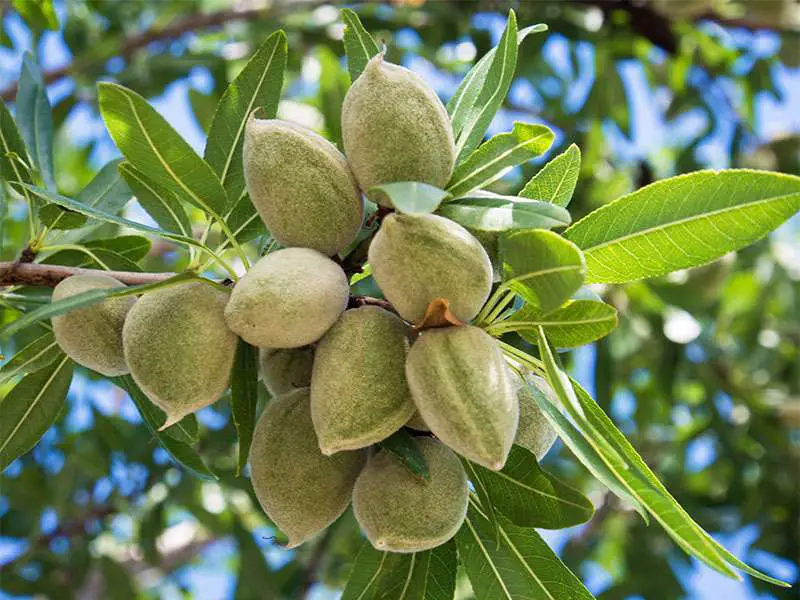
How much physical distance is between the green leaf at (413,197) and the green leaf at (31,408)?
74 cm

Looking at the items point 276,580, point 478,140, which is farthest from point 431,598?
point 276,580

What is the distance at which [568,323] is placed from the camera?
1.17 meters

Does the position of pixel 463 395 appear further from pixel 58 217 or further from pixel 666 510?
pixel 58 217

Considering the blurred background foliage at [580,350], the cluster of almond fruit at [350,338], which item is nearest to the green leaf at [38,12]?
the blurred background foliage at [580,350]

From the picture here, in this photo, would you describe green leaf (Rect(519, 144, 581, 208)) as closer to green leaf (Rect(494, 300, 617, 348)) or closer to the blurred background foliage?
green leaf (Rect(494, 300, 617, 348))

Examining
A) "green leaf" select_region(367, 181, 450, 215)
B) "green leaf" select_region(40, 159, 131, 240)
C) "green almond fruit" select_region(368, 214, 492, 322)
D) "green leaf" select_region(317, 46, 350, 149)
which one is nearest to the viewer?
"green leaf" select_region(367, 181, 450, 215)

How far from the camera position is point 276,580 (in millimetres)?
3006

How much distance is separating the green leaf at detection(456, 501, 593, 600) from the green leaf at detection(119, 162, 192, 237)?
2.09 ft

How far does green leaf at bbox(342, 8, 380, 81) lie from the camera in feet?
4.62

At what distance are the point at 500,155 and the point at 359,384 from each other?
37cm

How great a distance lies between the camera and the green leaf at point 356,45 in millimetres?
1408

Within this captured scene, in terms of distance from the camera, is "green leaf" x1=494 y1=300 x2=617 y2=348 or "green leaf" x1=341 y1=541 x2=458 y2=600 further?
"green leaf" x1=341 y1=541 x2=458 y2=600

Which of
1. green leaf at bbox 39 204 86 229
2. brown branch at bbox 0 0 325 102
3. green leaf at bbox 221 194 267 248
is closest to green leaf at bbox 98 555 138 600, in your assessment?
brown branch at bbox 0 0 325 102

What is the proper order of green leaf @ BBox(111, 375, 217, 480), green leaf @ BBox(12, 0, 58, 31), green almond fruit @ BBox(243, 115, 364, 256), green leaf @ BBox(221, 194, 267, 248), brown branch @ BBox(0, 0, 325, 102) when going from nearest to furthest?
1. green almond fruit @ BBox(243, 115, 364, 256)
2. green leaf @ BBox(221, 194, 267, 248)
3. green leaf @ BBox(111, 375, 217, 480)
4. green leaf @ BBox(12, 0, 58, 31)
5. brown branch @ BBox(0, 0, 325, 102)
